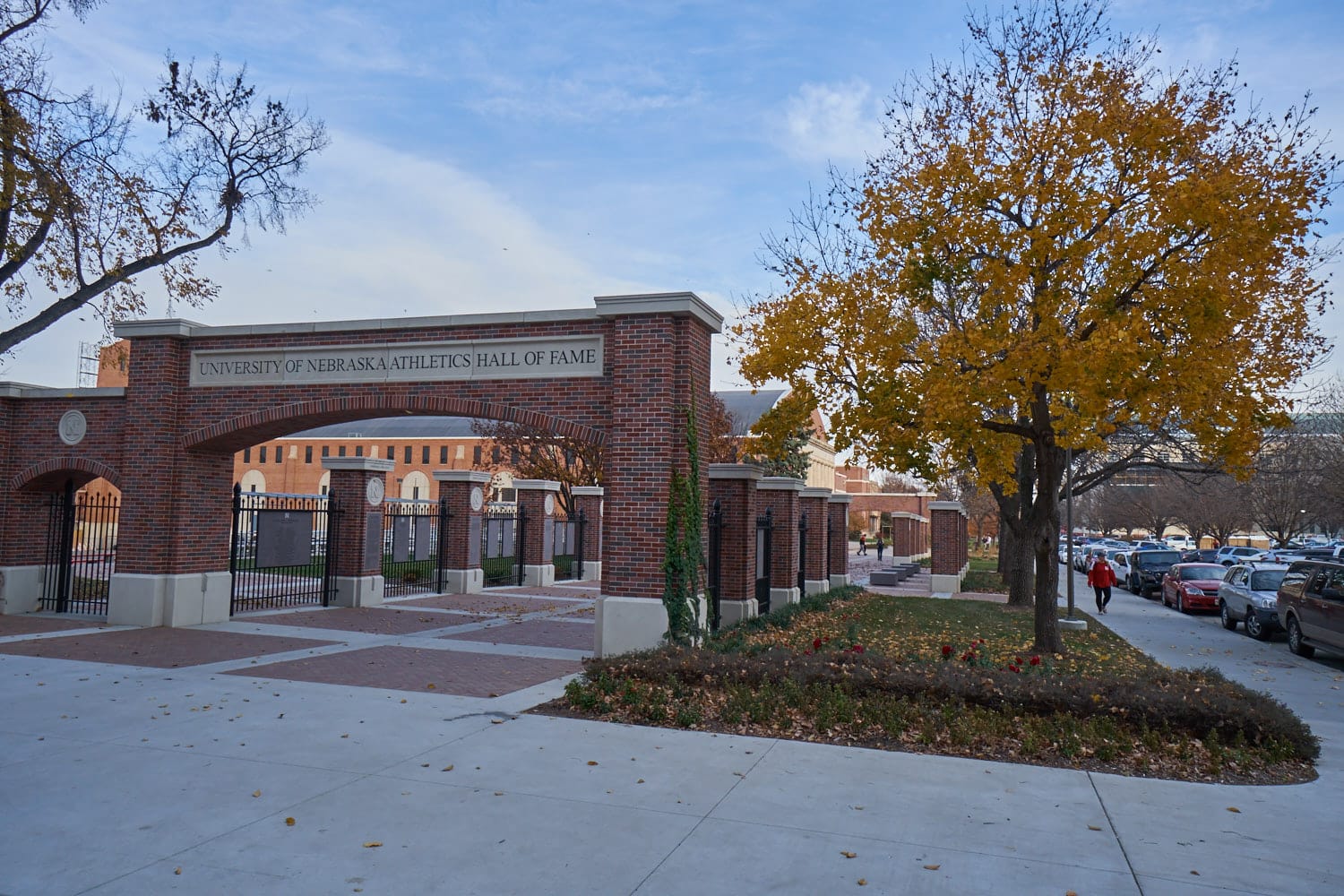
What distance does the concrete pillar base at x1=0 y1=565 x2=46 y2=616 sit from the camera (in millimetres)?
16797

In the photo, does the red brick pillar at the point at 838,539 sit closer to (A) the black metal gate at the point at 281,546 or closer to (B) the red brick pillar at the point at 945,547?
(B) the red brick pillar at the point at 945,547

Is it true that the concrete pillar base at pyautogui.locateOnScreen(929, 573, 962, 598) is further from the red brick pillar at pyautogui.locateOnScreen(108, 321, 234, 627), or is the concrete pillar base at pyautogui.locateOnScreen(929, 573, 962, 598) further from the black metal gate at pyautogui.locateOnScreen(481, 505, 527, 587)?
the red brick pillar at pyautogui.locateOnScreen(108, 321, 234, 627)

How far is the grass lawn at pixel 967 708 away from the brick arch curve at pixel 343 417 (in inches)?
161

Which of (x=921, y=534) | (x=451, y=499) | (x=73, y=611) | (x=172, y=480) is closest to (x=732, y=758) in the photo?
(x=172, y=480)

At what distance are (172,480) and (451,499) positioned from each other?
8.15 metres

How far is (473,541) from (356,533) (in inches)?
173

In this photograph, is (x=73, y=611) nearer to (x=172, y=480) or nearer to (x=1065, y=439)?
(x=172, y=480)

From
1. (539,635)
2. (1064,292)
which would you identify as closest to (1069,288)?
(1064,292)

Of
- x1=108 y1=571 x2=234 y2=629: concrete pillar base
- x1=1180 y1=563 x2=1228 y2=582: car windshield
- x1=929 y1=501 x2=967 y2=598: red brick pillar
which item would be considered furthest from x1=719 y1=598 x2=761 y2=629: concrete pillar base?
x1=1180 y1=563 x2=1228 y2=582: car windshield

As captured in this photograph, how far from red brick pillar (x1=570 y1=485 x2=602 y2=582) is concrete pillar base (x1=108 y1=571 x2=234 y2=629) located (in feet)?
50.3

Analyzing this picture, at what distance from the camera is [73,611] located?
17.0 m

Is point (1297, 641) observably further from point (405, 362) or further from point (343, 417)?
point (343, 417)

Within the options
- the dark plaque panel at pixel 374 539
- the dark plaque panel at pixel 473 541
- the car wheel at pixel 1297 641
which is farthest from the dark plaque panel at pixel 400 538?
the car wheel at pixel 1297 641

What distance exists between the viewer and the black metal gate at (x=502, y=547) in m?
25.7
